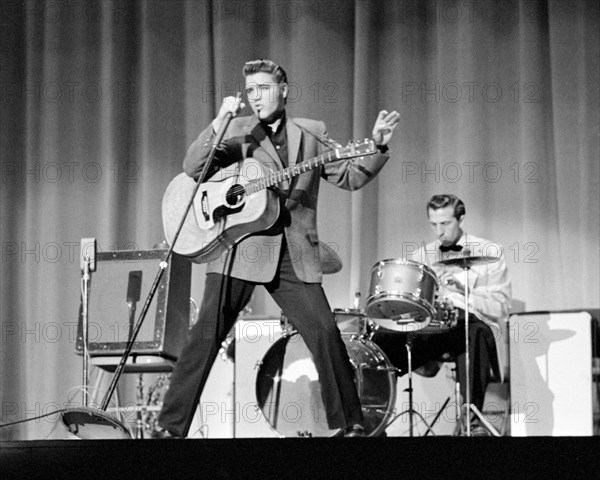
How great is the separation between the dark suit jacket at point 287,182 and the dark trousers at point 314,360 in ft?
0.46

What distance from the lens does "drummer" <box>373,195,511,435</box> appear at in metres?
5.23

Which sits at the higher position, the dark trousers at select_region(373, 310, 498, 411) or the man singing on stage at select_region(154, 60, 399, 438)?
the man singing on stage at select_region(154, 60, 399, 438)

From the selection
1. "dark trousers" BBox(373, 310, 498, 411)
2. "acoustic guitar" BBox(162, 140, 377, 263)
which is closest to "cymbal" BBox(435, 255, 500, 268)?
"dark trousers" BBox(373, 310, 498, 411)

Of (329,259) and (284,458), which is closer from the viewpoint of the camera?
(284,458)

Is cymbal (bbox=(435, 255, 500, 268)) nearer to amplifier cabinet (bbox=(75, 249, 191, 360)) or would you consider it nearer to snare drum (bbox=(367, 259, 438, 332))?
snare drum (bbox=(367, 259, 438, 332))

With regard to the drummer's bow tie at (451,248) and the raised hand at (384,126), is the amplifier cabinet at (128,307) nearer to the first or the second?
the drummer's bow tie at (451,248)

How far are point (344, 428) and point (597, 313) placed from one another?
201cm

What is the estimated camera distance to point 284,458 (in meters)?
2.38

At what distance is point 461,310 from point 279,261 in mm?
1474

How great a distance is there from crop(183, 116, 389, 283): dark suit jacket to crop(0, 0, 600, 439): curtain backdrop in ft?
6.07

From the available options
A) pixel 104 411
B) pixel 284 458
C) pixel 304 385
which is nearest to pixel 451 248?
pixel 304 385

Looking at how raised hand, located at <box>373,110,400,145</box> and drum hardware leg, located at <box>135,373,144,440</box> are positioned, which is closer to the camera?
raised hand, located at <box>373,110,400,145</box>

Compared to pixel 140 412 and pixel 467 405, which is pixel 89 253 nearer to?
pixel 140 412

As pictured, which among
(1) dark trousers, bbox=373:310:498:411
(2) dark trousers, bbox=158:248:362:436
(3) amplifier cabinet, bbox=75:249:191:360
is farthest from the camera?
(3) amplifier cabinet, bbox=75:249:191:360
